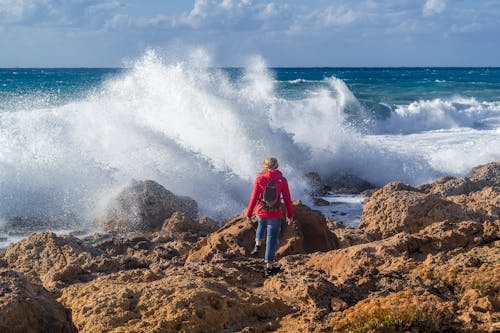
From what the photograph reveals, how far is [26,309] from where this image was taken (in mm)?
3320

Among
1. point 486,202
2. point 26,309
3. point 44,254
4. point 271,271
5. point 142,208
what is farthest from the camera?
point 142,208

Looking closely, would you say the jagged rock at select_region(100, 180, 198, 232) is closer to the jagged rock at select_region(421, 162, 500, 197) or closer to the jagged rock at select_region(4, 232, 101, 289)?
the jagged rock at select_region(4, 232, 101, 289)

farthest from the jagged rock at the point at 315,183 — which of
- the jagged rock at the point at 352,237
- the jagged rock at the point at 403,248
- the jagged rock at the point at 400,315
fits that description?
the jagged rock at the point at 400,315

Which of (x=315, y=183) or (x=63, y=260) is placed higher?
(x=63, y=260)

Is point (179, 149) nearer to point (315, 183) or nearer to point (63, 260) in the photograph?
point (315, 183)

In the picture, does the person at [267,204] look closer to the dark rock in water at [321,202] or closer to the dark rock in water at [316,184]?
the dark rock in water at [321,202]

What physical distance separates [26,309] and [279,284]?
190 centimetres

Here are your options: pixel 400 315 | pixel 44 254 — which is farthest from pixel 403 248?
pixel 44 254

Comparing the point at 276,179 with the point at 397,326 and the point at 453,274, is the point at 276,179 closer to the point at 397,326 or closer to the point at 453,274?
the point at 453,274

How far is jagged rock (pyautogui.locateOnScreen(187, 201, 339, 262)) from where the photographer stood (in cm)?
623

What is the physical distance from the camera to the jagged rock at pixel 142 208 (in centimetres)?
959

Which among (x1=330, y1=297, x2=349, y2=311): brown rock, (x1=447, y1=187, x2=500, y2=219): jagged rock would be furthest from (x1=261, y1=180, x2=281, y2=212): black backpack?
(x1=447, y1=187, x2=500, y2=219): jagged rock

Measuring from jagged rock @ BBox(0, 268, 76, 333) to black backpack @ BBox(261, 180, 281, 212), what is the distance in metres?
2.46

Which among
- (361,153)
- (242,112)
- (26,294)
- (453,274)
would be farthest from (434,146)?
(26,294)
